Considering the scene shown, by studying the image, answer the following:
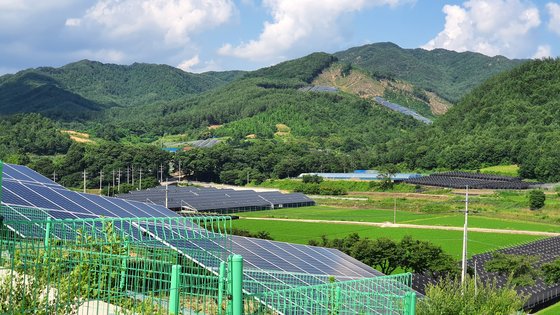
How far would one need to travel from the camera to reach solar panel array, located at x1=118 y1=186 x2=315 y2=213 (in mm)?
68469

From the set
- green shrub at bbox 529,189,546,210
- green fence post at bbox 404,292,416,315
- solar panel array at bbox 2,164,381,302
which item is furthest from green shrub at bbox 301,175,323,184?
green fence post at bbox 404,292,416,315

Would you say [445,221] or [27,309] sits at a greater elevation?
[27,309]

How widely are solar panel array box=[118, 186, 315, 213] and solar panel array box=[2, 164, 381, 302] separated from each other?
43.0m

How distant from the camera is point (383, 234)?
54938 millimetres

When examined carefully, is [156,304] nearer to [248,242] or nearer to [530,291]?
[248,242]

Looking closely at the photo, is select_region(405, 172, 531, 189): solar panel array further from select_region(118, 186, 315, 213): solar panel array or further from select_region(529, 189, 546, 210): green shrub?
select_region(118, 186, 315, 213): solar panel array

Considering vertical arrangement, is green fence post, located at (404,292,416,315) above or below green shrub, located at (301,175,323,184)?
above

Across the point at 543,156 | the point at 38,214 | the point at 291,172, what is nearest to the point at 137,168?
the point at 291,172

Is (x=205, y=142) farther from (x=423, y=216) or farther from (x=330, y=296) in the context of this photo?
(x=330, y=296)

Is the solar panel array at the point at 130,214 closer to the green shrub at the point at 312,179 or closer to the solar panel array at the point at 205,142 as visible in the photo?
the green shrub at the point at 312,179

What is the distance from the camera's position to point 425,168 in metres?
116

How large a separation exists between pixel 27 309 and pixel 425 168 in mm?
112944

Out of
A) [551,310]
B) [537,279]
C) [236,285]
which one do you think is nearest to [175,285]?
[236,285]

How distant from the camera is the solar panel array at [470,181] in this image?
3386 inches
